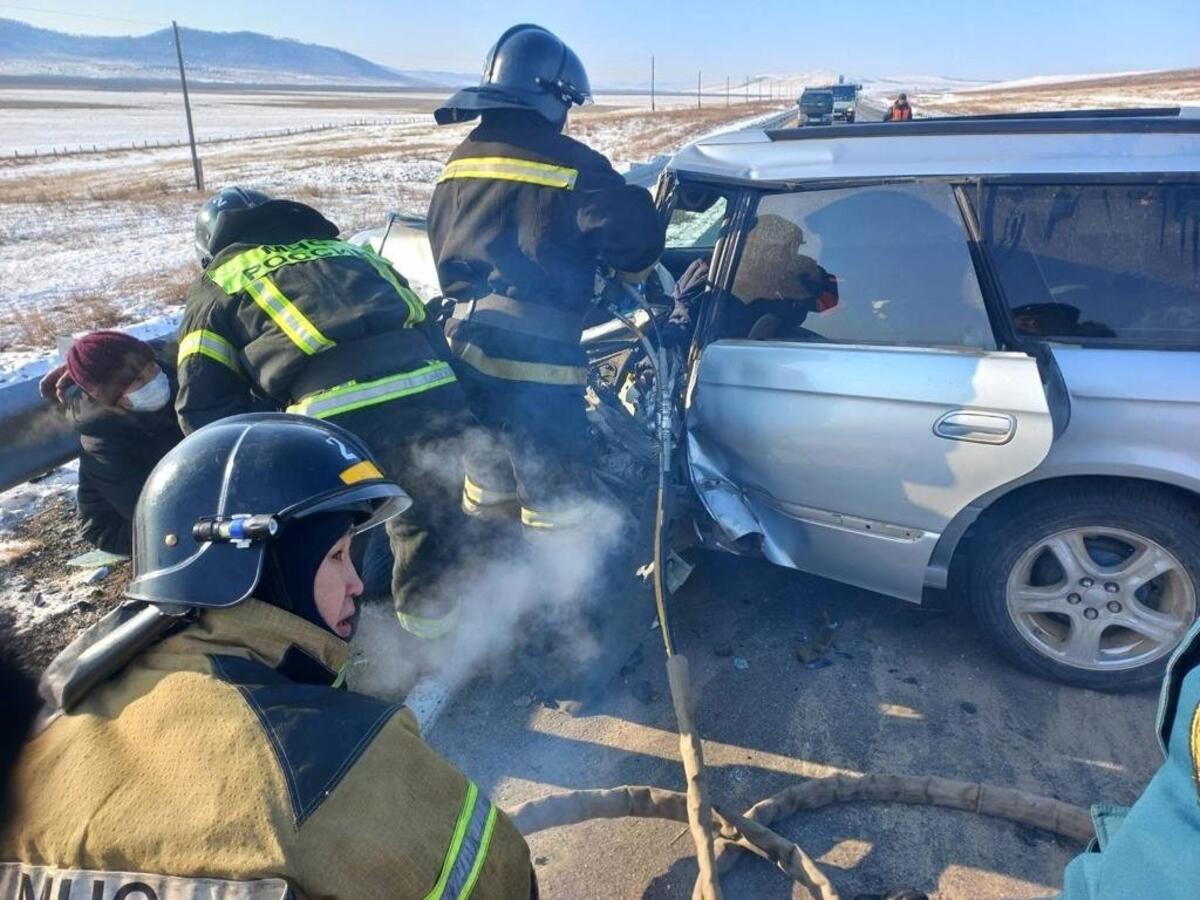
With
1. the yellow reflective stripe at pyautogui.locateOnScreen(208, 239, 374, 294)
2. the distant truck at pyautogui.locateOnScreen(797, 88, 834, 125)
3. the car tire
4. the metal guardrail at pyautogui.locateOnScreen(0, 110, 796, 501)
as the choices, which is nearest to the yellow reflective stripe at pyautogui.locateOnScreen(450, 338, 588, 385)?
the yellow reflective stripe at pyautogui.locateOnScreen(208, 239, 374, 294)

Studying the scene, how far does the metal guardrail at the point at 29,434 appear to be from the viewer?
11.8 ft

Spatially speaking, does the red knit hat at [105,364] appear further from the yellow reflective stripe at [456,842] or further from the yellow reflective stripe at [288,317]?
the yellow reflective stripe at [456,842]

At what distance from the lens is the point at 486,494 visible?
3.56 meters

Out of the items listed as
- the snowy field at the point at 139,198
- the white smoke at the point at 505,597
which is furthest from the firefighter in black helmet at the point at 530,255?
the snowy field at the point at 139,198

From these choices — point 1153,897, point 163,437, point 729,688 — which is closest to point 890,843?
point 729,688

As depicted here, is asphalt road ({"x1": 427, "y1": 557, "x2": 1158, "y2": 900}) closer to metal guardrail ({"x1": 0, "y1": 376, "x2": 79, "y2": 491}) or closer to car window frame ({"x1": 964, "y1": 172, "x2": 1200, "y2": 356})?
car window frame ({"x1": 964, "y1": 172, "x2": 1200, "y2": 356})

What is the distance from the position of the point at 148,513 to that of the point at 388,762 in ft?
2.47

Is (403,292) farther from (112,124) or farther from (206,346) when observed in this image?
(112,124)

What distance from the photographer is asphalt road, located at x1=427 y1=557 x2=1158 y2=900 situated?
2.48 metres

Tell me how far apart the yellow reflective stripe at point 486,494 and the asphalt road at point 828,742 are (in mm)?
694

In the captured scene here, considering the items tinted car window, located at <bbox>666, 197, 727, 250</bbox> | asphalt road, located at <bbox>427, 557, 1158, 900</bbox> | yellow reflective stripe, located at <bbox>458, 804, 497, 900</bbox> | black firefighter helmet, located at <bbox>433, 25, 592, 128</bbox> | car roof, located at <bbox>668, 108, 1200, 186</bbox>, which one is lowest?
asphalt road, located at <bbox>427, 557, 1158, 900</bbox>

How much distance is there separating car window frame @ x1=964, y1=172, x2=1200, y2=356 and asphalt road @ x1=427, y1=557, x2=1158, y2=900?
1194 mm

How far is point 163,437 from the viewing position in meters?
3.46

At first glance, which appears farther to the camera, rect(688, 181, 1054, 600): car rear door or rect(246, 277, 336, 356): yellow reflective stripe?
rect(246, 277, 336, 356): yellow reflective stripe
